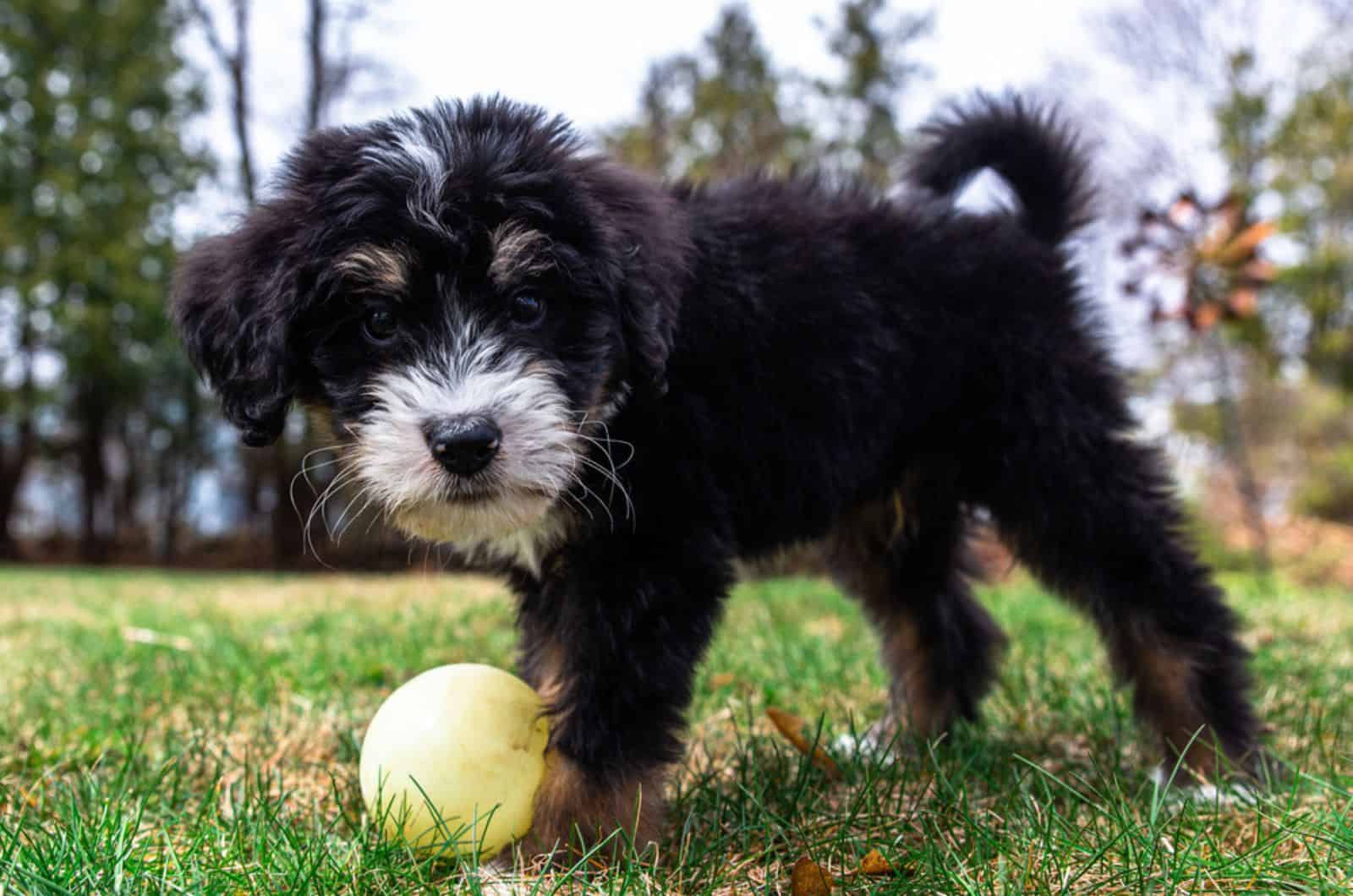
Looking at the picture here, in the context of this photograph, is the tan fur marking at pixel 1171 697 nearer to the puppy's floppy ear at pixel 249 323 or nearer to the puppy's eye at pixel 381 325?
the puppy's eye at pixel 381 325

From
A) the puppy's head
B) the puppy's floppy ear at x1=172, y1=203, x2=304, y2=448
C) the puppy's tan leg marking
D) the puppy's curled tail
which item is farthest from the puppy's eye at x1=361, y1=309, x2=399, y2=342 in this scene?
the puppy's tan leg marking

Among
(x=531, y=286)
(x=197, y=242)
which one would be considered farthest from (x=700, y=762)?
(x=197, y=242)

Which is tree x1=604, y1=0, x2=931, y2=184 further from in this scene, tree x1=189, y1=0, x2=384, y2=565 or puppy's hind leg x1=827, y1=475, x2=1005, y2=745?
puppy's hind leg x1=827, y1=475, x2=1005, y2=745

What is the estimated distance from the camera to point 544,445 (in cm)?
232

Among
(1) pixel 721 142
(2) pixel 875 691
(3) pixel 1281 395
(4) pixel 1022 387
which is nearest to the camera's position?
(4) pixel 1022 387

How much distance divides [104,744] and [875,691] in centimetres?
273

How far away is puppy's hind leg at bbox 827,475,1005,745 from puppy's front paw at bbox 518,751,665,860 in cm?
144

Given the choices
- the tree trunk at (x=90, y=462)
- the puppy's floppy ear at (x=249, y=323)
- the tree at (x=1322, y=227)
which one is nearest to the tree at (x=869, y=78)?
the tree at (x=1322, y=227)

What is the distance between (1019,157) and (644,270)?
6.70 feet

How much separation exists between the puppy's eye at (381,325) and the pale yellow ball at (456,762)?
82 cm

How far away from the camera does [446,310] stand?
238 centimetres

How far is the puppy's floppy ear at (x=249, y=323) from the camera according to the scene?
241 centimetres

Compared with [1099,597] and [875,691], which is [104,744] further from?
[1099,597]

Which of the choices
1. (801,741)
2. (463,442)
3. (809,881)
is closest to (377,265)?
(463,442)
